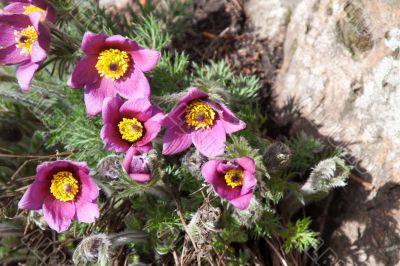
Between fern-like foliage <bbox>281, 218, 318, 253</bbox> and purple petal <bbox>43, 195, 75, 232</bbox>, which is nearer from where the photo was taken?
purple petal <bbox>43, 195, 75, 232</bbox>

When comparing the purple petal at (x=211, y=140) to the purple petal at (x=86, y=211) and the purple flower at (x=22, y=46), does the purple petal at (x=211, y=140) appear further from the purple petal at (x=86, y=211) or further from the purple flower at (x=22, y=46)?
the purple flower at (x=22, y=46)

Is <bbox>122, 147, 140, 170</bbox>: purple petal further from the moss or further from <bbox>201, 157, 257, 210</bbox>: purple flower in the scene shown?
the moss

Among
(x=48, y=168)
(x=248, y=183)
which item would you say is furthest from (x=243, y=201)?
(x=48, y=168)

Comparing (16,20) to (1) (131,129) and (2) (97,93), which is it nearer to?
(2) (97,93)

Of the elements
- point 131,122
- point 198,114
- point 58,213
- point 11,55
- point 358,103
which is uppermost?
point 358,103

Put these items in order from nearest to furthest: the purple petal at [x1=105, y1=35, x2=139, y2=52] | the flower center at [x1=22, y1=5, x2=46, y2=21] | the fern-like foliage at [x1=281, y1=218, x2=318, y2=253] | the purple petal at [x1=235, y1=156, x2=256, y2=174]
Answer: the purple petal at [x1=235, y1=156, x2=256, y2=174]
the purple petal at [x1=105, y1=35, x2=139, y2=52]
the flower center at [x1=22, y1=5, x2=46, y2=21]
the fern-like foliage at [x1=281, y1=218, x2=318, y2=253]

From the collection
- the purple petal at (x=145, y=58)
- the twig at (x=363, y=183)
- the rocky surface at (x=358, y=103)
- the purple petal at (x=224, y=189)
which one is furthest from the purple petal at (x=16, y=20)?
the twig at (x=363, y=183)

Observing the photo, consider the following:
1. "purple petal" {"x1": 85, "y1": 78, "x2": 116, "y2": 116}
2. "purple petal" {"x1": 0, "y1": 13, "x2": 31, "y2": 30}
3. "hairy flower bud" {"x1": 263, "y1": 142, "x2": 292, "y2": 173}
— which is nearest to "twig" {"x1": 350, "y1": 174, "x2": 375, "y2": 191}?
Answer: "hairy flower bud" {"x1": 263, "y1": 142, "x2": 292, "y2": 173}
